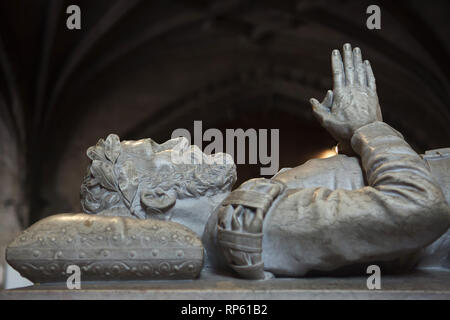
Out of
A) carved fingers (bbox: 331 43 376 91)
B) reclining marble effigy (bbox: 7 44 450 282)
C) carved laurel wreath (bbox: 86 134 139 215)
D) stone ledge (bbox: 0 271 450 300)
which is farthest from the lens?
carved fingers (bbox: 331 43 376 91)

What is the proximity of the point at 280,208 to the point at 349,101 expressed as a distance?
22.8 inches

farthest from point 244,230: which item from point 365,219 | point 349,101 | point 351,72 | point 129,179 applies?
point 351,72

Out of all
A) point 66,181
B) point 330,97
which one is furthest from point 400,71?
point 330,97

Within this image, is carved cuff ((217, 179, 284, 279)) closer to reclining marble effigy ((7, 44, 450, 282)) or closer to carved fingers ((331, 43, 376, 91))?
reclining marble effigy ((7, 44, 450, 282))

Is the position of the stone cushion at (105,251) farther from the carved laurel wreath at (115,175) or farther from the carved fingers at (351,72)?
the carved fingers at (351,72)

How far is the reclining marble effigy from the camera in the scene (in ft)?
5.26

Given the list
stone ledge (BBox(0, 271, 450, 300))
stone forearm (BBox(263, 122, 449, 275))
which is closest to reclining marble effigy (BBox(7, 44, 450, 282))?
stone forearm (BBox(263, 122, 449, 275))

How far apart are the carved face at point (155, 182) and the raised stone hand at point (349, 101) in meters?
0.44

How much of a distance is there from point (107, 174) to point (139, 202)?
0.16 m

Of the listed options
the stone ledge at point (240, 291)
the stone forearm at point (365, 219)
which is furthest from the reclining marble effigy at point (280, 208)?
the stone ledge at point (240, 291)

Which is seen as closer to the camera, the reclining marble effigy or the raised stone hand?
the reclining marble effigy

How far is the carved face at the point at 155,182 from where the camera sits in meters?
1.92

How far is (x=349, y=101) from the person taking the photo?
79.0 inches

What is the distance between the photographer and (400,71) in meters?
8.96
